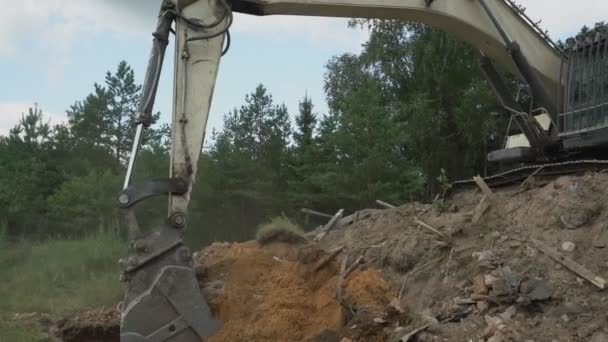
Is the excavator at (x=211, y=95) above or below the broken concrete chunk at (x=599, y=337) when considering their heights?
above

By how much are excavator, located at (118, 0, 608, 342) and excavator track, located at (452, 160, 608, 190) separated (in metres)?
0.38

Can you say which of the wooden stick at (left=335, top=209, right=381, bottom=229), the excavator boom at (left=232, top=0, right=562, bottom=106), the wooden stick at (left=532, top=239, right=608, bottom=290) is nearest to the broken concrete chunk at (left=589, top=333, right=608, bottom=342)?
the wooden stick at (left=532, top=239, right=608, bottom=290)

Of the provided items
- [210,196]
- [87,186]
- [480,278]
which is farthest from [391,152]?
[480,278]

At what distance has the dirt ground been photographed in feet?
17.2

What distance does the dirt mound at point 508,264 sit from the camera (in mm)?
5137

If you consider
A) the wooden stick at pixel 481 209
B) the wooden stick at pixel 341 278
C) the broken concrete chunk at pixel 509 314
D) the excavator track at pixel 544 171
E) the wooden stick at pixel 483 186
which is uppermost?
the excavator track at pixel 544 171

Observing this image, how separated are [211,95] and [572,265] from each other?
3349 mm

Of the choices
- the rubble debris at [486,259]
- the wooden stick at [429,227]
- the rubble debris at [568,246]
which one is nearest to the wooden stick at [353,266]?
the wooden stick at [429,227]

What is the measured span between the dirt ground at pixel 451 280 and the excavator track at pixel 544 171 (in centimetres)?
14

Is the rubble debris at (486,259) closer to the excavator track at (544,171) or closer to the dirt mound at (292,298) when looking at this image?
the dirt mound at (292,298)

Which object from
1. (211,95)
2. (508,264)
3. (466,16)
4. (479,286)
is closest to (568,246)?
(508,264)

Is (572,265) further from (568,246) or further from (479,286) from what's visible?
(479,286)

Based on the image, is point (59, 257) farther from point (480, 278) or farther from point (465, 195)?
point (480, 278)

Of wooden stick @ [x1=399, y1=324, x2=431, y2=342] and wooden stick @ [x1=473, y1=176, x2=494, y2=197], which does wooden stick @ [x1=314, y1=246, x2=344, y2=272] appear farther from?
wooden stick @ [x1=399, y1=324, x2=431, y2=342]
